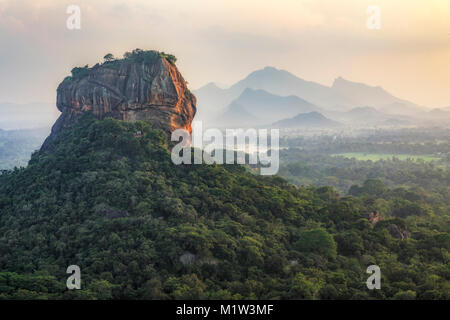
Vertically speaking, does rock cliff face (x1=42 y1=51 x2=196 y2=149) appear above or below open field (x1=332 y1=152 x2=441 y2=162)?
above

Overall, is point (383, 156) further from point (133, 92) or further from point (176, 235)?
point (176, 235)

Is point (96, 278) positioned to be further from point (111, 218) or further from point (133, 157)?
point (133, 157)

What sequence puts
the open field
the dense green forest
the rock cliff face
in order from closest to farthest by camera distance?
the dense green forest < the rock cliff face < the open field

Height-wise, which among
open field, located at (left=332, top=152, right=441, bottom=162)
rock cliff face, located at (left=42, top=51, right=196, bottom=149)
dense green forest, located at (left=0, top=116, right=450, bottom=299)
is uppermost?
rock cliff face, located at (left=42, top=51, right=196, bottom=149)

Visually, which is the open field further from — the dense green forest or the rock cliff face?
the rock cliff face

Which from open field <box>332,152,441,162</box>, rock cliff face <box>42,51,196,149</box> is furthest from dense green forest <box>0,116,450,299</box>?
open field <box>332,152,441,162</box>

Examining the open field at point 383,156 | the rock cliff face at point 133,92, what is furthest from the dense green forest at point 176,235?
the open field at point 383,156
